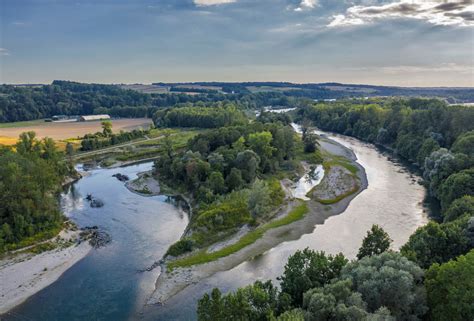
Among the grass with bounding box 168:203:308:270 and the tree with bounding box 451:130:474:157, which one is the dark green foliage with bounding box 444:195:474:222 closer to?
the grass with bounding box 168:203:308:270

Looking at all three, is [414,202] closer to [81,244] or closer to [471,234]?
[471,234]

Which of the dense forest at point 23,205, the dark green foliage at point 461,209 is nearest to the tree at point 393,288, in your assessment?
the dark green foliage at point 461,209

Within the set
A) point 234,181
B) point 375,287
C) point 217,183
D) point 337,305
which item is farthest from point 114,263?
point 375,287

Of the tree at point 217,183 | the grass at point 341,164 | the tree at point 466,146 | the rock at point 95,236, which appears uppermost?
the tree at point 466,146

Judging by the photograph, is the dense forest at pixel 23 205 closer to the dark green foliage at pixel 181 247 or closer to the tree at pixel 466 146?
the dark green foliage at pixel 181 247

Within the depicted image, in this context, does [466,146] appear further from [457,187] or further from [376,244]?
[376,244]

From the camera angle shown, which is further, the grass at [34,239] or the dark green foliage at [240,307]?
the grass at [34,239]
